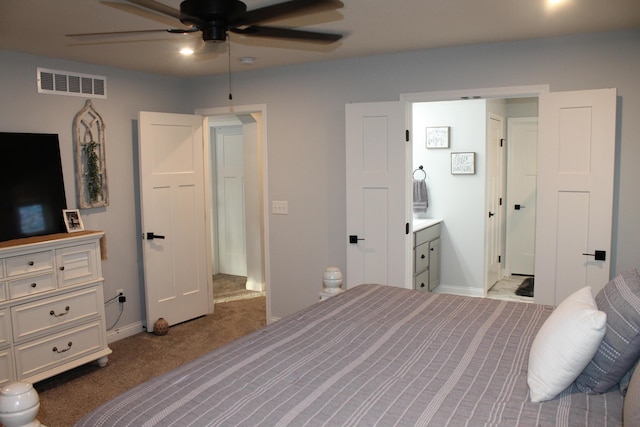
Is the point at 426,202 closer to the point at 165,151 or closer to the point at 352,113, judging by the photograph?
the point at 352,113

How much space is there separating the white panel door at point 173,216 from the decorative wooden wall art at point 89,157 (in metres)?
0.33

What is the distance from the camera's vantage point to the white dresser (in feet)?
11.1

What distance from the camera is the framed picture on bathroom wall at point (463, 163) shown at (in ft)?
18.3

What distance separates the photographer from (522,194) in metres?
6.57

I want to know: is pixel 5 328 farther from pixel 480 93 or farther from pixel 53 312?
pixel 480 93

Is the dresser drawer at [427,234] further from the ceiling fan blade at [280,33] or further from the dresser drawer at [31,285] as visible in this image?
the dresser drawer at [31,285]

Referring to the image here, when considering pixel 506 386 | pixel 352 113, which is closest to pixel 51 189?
pixel 352 113

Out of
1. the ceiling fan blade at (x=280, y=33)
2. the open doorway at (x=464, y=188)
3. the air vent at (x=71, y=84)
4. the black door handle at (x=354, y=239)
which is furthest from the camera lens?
the open doorway at (x=464, y=188)

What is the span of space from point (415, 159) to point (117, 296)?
11.6ft

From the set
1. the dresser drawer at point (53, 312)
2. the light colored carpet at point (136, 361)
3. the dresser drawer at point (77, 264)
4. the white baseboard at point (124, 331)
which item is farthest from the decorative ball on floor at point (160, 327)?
the dresser drawer at point (77, 264)

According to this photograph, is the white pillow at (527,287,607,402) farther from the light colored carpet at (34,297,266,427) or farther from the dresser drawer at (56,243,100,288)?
the dresser drawer at (56,243,100,288)

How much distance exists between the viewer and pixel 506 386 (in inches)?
69.7

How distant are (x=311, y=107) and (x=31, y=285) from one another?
2.63 metres

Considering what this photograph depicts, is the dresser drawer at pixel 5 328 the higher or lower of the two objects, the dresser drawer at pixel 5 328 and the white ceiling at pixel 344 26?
the lower
